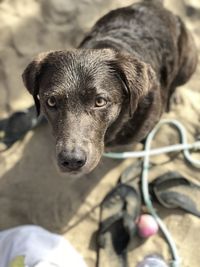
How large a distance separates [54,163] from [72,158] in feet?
4.41

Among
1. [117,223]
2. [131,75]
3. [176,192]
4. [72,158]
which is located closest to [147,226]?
[117,223]

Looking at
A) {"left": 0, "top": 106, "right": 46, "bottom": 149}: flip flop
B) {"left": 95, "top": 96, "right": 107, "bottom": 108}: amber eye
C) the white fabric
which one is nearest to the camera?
{"left": 95, "top": 96, "right": 107, "bottom": 108}: amber eye

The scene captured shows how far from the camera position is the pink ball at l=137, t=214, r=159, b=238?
3.60m

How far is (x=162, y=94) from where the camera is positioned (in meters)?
3.73

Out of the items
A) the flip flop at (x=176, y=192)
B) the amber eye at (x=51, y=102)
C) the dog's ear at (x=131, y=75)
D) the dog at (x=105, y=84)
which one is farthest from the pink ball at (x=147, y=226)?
the amber eye at (x=51, y=102)

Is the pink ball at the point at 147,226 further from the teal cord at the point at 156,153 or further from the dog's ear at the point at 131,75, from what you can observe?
the dog's ear at the point at 131,75

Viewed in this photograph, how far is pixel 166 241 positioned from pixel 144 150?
871 millimetres

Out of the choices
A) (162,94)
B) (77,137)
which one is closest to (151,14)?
(162,94)

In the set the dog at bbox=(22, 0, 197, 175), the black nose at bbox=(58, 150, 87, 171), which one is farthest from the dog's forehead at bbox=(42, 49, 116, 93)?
the black nose at bbox=(58, 150, 87, 171)

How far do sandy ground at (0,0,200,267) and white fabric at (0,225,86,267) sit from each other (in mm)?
198

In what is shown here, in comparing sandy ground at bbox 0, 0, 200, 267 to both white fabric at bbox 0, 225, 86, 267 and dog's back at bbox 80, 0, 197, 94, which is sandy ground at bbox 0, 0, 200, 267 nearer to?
white fabric at bbox 0, 225, 86, 267

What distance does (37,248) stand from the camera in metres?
3.45

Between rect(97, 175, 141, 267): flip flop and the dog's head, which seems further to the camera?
rect(97, 175, 141, 267): flip flop

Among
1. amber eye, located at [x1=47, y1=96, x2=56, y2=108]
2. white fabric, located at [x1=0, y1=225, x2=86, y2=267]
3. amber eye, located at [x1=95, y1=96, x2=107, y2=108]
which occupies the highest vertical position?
amber eye, located at [x1=95, y1=96, x2=107, y2=108]
